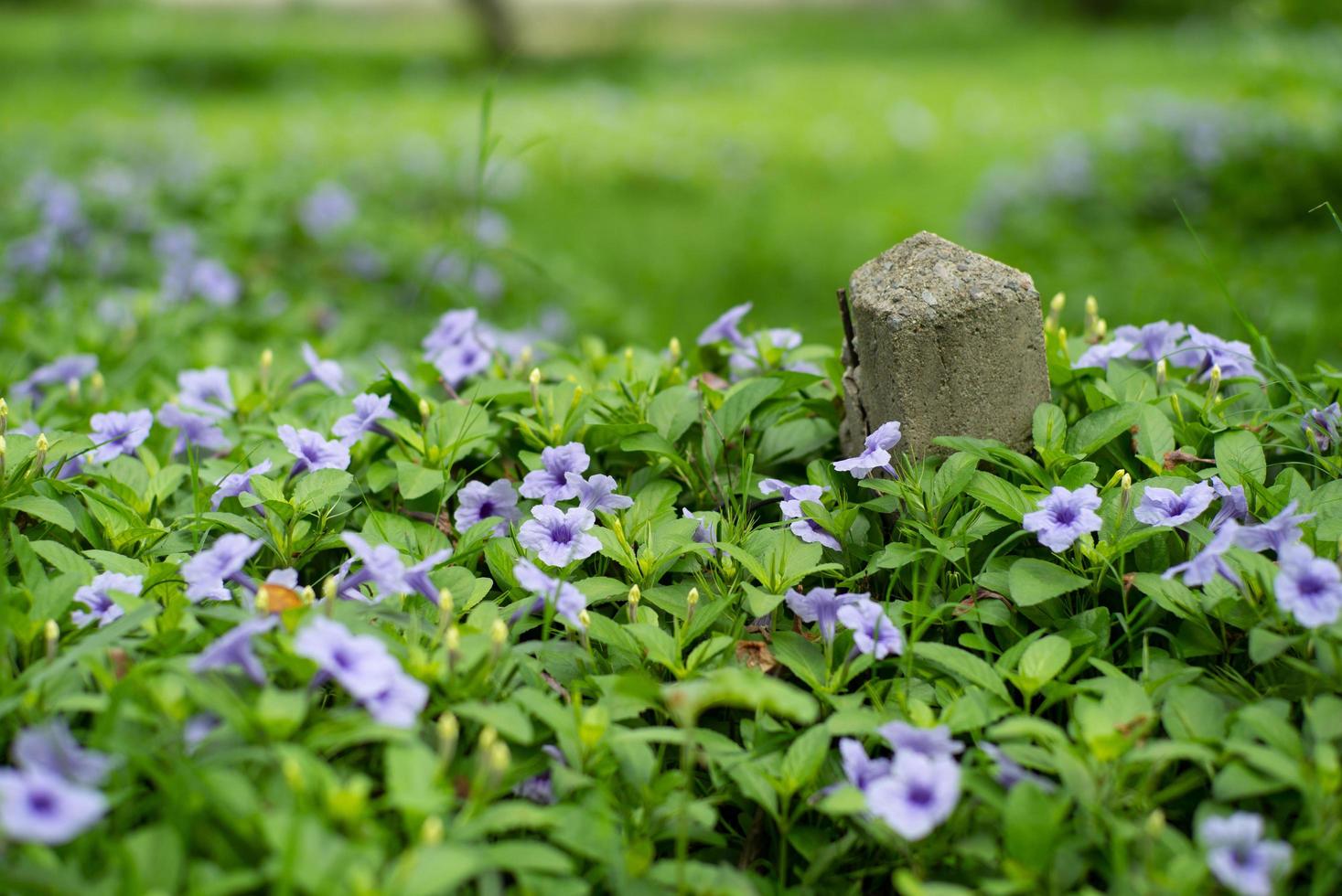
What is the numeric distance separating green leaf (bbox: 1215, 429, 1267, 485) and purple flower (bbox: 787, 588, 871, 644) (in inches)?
25.3

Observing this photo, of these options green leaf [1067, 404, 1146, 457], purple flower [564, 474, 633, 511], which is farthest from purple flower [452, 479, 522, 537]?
green leaf [1067, 404, 1146, 457]

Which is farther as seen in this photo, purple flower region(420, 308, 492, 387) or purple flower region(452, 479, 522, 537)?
purple flower region(420, 308, 492, 387)

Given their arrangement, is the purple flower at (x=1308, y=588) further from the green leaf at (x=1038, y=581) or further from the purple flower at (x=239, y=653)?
the purple flower at (x=239, y=653)

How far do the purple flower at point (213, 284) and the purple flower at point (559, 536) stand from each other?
242 centimetres

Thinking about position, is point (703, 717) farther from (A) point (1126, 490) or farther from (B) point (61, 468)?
(B) point (61, 468)

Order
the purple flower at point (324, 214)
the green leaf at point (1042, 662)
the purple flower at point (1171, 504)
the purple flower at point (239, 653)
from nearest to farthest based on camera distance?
the purple flower at point (239, 653) → the green leaf at point (1042, 662) → the purple flower at point (1171, 504) → the purple flower at point (324, 214)

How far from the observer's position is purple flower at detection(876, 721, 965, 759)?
4.48 feet

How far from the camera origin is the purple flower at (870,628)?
153 centimetres

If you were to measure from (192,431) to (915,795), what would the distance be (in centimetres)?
153

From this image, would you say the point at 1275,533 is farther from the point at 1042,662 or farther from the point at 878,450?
the point at 878,450

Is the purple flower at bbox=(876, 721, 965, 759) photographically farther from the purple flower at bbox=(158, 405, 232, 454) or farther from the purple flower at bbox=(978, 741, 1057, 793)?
the purple flower at bbox=(158, 405, 232, 454)

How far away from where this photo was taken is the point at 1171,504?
1.66 metres

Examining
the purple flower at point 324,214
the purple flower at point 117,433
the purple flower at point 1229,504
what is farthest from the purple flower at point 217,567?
the purple flower at point 324,214

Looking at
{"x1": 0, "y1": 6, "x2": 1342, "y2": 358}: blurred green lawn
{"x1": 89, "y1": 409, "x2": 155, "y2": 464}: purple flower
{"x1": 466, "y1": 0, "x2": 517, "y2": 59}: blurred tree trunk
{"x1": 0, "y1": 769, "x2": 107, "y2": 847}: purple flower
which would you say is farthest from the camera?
{"x1": 466, "y1": 0, "x2": 517, "y2": 59}: blurred tree trunk
